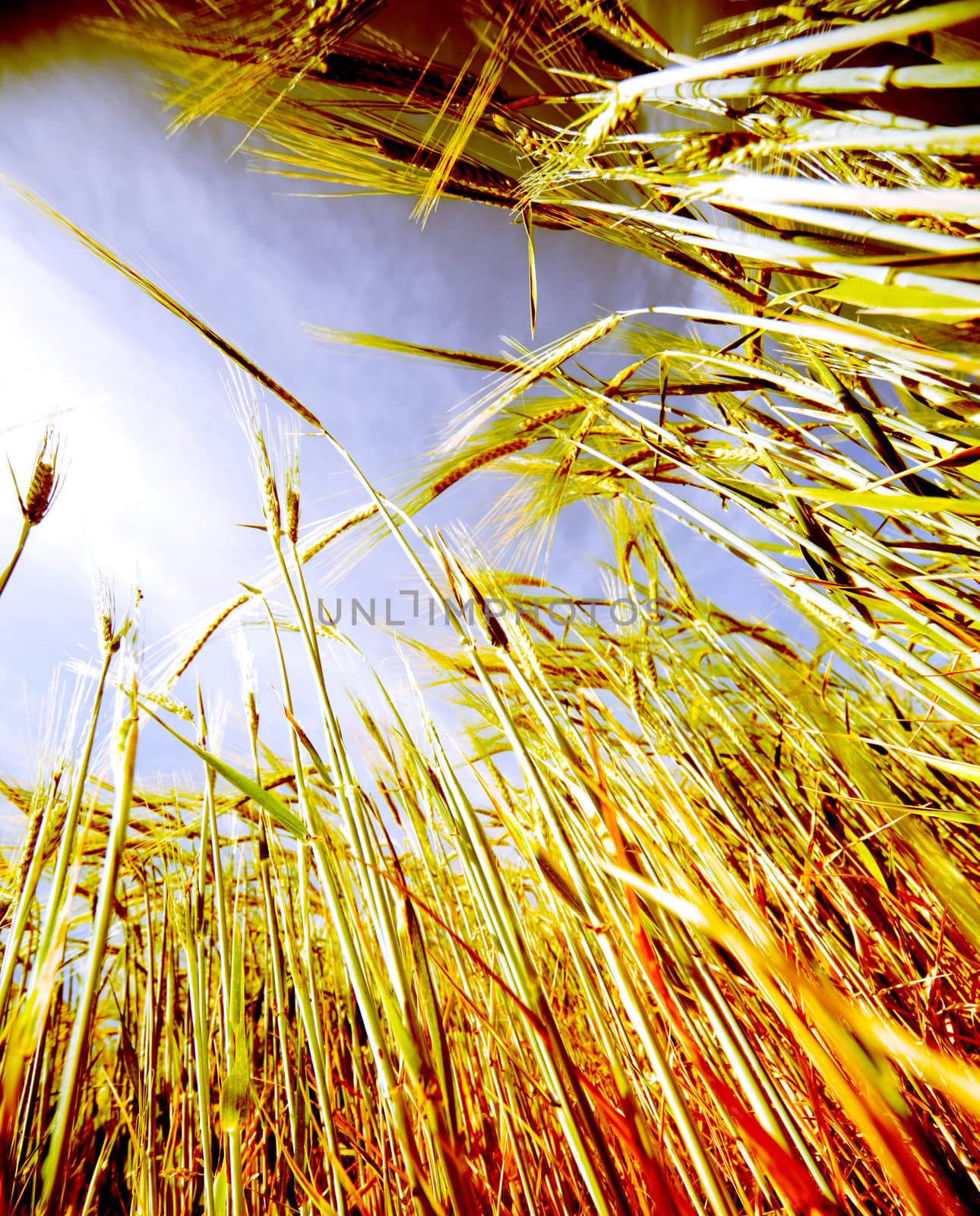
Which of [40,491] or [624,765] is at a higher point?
[40,491]

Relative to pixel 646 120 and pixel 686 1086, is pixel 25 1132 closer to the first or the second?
pixel 686 1086

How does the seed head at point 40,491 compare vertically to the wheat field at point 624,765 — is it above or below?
above

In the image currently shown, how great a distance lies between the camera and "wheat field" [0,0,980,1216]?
266 millimetres

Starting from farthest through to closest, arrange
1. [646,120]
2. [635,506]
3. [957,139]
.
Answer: [635,506] → [646,120] → [957,139]

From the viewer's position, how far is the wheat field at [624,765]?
0.87 ft

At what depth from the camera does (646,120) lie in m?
0.57

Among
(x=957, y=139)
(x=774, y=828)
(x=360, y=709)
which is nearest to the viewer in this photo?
(x=957, y=139)

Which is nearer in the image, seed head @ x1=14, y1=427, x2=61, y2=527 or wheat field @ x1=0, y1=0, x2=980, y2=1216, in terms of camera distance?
wheat field @ x1=0, y1=0, x2=980, y2=1216

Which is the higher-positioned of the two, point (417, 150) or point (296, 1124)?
point (417, 150)

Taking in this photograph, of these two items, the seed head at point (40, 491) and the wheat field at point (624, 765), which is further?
the seed head at point (40, 491)

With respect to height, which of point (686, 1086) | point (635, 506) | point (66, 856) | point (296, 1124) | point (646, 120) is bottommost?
point (686, 1086)

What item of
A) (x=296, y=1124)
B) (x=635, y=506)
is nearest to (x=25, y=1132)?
(x=296, y=1124)

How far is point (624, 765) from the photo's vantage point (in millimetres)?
586

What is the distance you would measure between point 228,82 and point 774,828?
3.66ft
